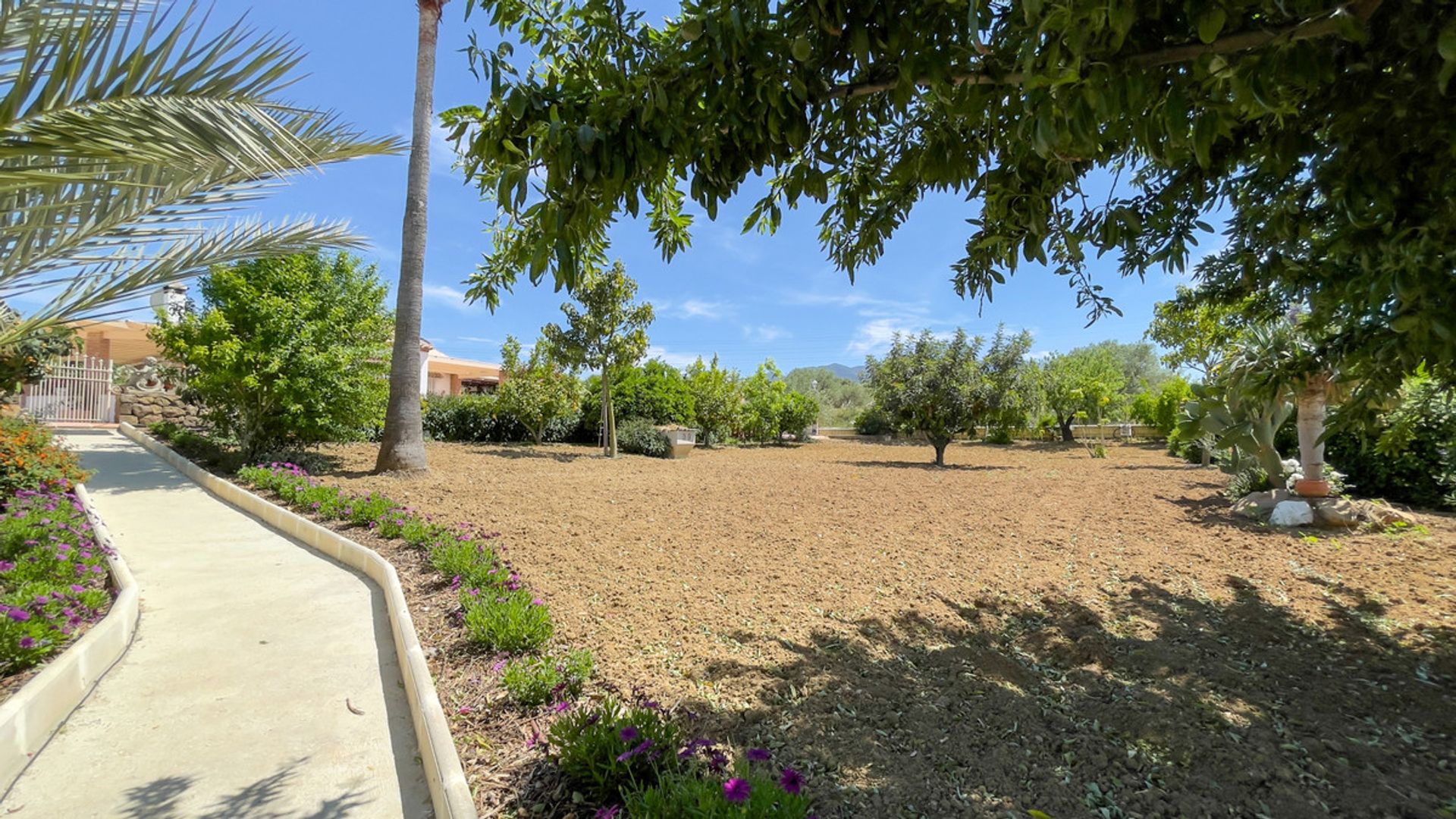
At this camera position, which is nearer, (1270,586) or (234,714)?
(234,714)

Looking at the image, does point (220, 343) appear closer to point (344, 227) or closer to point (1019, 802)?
point (344, 227)

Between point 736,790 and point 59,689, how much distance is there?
10.2ft

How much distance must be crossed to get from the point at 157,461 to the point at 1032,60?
13.6 metres

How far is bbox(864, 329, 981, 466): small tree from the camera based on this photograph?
13.8 meters

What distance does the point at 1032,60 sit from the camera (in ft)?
3.99

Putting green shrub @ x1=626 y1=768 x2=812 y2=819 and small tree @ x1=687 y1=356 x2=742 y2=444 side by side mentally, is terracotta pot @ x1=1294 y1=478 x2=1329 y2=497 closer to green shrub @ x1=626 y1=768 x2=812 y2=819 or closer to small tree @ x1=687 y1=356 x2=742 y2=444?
green shrub @ x1=626 y1=768 x2=812 y2=819

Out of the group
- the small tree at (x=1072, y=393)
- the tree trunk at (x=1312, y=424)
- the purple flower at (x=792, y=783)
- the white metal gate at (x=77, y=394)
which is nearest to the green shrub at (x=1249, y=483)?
the tree trunk at (x=1312, y=424)

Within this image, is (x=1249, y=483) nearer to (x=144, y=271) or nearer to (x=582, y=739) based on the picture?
(x=582, y=739)

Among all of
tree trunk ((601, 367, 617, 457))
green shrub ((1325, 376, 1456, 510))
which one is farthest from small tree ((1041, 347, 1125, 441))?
tree trunk ((601, 367, 617, 457))

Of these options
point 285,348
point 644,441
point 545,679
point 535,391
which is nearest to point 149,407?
point 535,391

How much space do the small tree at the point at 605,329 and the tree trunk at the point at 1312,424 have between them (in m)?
10.7

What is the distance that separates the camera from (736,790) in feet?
5.38

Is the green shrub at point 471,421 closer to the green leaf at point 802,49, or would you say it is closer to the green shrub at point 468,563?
the green shrub at point 468,563

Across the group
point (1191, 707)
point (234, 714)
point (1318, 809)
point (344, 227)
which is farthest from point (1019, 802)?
point (344, 227)
